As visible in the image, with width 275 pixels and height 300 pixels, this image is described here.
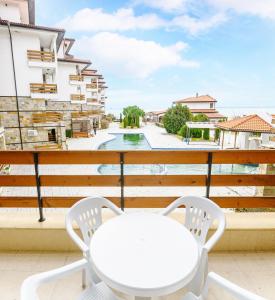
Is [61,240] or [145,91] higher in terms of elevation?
[145,91]

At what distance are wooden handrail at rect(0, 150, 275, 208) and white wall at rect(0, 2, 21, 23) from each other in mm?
14624

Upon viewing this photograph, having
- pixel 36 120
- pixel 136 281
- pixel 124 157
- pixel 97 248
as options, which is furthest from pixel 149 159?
pixel 36 120

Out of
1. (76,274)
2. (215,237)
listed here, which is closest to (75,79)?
(76,274)

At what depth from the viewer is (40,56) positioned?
A: 1295cm

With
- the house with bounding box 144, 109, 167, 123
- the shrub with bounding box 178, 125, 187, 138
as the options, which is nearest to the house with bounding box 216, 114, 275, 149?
the shrub with bounding box 178, 125, 187, 138

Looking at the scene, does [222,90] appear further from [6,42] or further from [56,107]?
[6,42]

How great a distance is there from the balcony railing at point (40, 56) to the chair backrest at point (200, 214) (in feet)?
46.1

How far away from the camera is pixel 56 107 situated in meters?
20.7

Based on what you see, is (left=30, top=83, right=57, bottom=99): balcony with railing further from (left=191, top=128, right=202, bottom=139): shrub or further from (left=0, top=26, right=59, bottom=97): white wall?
(left=191, top=128, right=202, bottom=139): shrub

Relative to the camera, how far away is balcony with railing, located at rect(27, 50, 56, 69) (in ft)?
41.5

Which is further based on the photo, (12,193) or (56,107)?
(56,107)

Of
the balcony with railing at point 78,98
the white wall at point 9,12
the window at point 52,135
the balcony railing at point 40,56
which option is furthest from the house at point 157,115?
the white wall at point 9,12

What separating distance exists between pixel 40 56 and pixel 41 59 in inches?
7.2

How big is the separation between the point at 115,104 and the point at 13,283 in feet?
350
